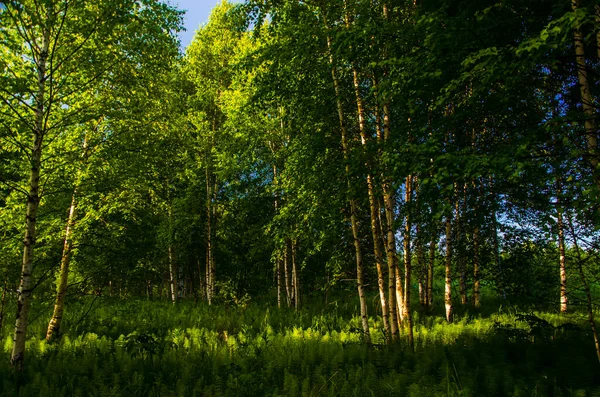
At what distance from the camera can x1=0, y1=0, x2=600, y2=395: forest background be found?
5.33m

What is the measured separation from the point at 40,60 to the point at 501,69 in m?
7.53

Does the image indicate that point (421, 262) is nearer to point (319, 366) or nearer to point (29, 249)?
point (319, 366)

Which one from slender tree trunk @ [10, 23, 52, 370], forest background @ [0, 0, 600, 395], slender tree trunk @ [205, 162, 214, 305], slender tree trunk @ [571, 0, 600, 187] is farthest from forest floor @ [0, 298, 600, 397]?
slender tree trunk @ [205, 162, 214, 305]

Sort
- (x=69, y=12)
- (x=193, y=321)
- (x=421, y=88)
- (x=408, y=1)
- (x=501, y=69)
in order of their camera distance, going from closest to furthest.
A: (x=501, y=69) < (x=421, y=88) < (x=69, y=12) < (x=408, y=1) < (x=193, y=321)

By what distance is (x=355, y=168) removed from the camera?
6840 millimetres

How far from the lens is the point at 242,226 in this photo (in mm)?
18453

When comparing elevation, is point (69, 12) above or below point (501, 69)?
above

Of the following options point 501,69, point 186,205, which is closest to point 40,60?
point 501,69

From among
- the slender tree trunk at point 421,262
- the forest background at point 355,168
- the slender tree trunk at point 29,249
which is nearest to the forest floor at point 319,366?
the forest background at point 355,168

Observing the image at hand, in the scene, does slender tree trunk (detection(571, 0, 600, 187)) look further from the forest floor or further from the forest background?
the forest floor

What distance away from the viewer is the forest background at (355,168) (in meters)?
5.33

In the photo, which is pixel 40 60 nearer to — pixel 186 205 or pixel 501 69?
pixel 501 69

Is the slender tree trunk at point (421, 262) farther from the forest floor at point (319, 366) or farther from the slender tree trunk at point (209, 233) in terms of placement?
the slender tree trunk at point (209, 233)

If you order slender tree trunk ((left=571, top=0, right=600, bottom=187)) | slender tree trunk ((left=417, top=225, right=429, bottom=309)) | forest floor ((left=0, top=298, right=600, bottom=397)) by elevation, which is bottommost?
forest floor ((left=0, top=298, right=600, bottom=397))
